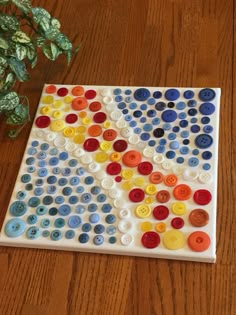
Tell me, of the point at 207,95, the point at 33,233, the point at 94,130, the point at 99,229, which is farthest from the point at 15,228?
the point at 207,95

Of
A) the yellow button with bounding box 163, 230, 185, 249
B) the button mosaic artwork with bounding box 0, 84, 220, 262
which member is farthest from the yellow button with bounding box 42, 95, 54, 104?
the yellow button with bounding box 163, 230, 185, 249

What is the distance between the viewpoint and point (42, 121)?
1031mm

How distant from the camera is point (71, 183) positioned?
0.94m

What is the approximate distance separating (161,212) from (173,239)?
6 cm

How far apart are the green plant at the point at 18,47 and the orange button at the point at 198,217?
16.4 inches

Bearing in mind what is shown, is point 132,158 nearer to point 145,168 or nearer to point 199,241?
point 145,168

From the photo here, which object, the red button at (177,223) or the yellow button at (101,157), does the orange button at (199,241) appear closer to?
the red button at (177,223)

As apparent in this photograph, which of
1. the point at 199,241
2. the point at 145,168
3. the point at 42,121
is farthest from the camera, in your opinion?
the point at 42,121

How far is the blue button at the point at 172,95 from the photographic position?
1009 millimetres

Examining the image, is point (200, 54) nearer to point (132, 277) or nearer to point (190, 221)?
point (190, 221)

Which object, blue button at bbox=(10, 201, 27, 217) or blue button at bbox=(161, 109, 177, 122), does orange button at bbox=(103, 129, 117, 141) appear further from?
blue button at bbox=(10, 201, 27, 217)

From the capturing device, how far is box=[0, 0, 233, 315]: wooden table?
31.9 inches

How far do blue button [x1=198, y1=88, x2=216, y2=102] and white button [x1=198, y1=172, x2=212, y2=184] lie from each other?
0.59 feet

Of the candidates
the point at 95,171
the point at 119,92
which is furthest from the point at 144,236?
the point at 119,92
